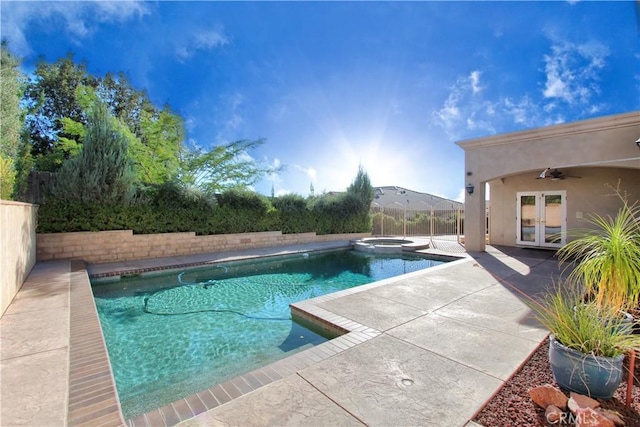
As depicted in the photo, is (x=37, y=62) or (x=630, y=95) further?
(x=37, y=62)

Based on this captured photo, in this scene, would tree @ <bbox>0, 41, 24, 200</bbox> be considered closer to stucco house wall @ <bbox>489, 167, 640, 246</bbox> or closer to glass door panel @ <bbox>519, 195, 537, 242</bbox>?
stucco house wall @ <bbox>489, 167, 640, 246</bbox>

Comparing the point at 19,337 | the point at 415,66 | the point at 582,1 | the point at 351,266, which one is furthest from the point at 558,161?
the point at 19,337

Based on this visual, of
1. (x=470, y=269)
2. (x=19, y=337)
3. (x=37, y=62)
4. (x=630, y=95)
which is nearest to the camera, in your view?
(x=19, y=337)

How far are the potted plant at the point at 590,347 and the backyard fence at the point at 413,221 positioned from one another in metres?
16.9

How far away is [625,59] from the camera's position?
27.2 ft

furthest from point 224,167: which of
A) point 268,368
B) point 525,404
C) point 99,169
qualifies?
point 525,404

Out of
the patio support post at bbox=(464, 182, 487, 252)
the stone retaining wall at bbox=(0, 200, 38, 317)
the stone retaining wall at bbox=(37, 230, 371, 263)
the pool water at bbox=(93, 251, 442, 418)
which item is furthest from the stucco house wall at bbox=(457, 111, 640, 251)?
the stone retaining wall at bbox=(0, 200, 38, 317)

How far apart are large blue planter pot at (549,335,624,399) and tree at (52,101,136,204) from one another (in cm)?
1238

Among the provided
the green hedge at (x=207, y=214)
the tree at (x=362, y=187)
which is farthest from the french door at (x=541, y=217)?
the green hedge at (x=207, y=214)

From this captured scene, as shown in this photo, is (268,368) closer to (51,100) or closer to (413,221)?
(413,221)

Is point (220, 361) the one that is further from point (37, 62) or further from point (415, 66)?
point (37, 62)

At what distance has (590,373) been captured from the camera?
2393mm

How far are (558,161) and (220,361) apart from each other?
38.2 feet

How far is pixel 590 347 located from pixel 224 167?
1675cm
